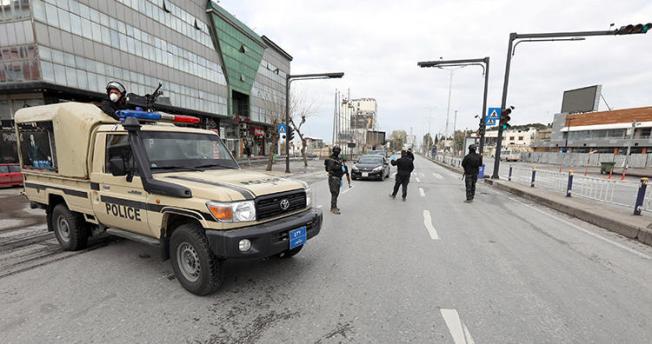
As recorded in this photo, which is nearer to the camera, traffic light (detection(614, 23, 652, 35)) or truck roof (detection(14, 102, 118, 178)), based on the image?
truck roof (detection(14, 102, 118, 178))

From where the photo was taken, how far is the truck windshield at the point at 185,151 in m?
3.84

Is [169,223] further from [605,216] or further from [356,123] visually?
[356,123]

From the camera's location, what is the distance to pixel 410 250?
16.1 feet

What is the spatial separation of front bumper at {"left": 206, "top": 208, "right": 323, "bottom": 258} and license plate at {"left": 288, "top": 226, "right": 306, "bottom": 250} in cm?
5

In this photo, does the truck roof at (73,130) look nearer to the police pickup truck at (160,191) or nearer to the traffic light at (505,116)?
the police pickup truck at (160,191)

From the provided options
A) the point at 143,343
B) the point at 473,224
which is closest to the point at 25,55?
the point at 143,343

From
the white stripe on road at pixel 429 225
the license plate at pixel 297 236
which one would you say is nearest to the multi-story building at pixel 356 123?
the white stripe on road at pixel 429 225

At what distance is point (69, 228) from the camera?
4.76 meters

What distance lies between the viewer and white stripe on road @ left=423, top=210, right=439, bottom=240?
574 centimetres

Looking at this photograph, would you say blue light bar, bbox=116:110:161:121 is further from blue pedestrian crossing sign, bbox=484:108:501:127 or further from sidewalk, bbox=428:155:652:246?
blue pedestrian crossing sign, bbox=484:108:501:127

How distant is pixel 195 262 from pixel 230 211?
3.18 ft

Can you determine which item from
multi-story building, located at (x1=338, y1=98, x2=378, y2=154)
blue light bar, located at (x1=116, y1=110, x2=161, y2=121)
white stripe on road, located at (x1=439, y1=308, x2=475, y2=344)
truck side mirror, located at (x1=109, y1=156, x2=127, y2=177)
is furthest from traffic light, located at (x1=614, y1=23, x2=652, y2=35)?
multi-story building, located at (x1=338, y1=98, x2=378, y2=154)

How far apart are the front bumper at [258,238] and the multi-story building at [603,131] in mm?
54149

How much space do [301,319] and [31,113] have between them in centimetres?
594
